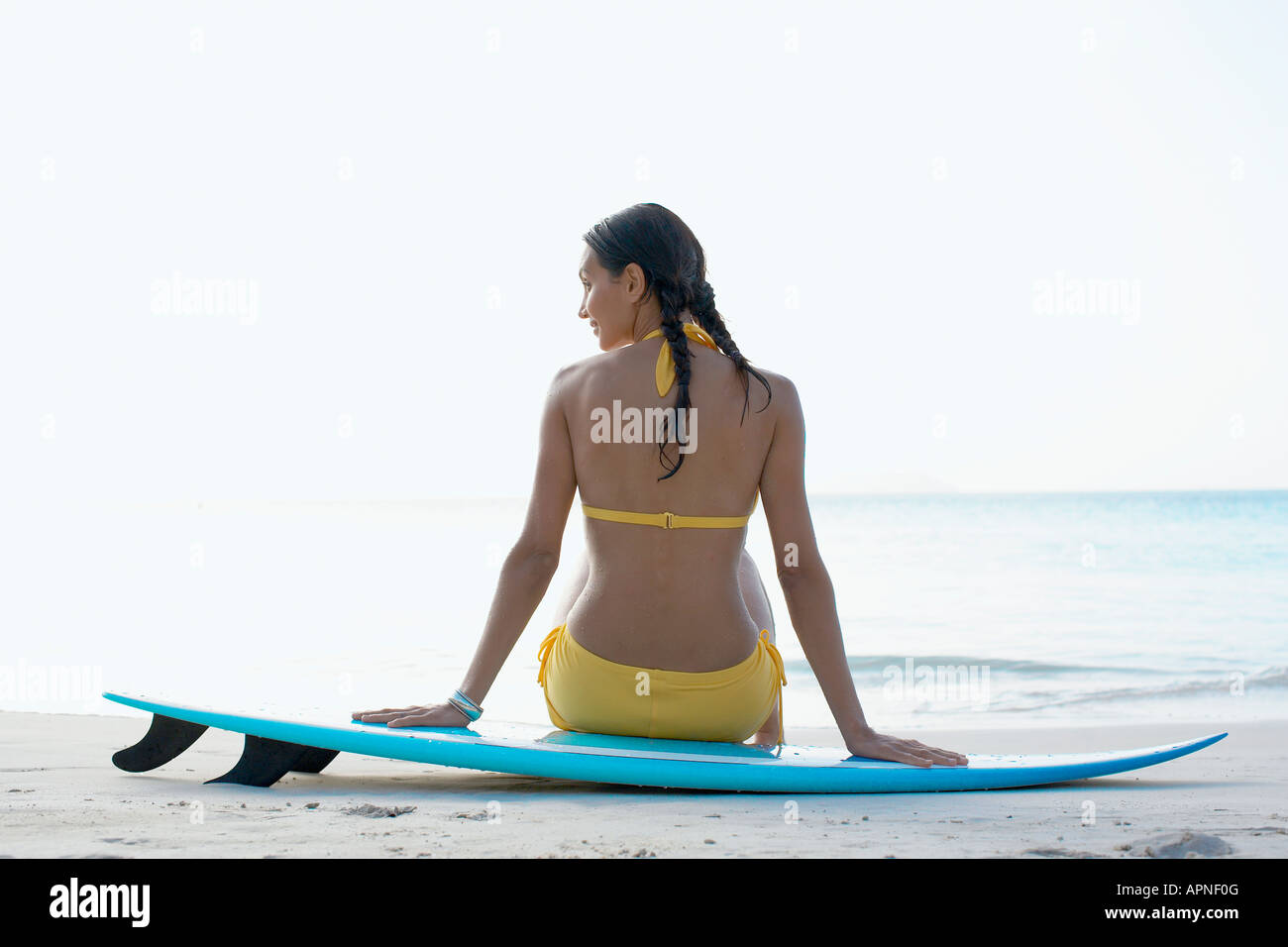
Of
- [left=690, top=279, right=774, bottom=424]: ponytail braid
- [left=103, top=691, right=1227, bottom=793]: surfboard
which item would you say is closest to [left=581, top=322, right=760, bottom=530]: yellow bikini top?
[left=690, top=279, right=774, bottom=424]: ponytail braid

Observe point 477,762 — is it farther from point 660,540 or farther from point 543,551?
point 660,540

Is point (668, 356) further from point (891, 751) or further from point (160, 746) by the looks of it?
point (160, 746)

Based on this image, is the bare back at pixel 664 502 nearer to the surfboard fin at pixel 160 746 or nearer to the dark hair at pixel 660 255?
the dark hair at pixel 660 255

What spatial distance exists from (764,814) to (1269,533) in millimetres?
25100

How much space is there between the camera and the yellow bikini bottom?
257 centimetres

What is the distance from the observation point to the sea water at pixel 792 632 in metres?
6.34

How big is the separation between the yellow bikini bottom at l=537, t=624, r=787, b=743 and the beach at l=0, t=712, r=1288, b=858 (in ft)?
0.54

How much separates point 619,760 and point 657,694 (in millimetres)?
184

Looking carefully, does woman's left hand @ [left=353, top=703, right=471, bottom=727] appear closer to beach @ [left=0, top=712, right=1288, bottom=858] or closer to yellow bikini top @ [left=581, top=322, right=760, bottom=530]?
beach @ [left=0, top=712, right=1288, bottom=858]

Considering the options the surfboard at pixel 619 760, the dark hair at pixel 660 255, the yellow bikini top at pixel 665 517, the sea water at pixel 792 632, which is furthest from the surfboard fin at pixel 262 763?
the dark hair at pixel 660 255

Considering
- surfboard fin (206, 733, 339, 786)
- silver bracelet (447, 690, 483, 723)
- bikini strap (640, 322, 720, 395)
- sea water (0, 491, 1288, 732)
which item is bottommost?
sea water (0, 491, 1288, 732)

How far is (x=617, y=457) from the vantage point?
8.09 ft

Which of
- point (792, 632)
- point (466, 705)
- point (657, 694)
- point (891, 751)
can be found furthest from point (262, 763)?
point (792, 632)

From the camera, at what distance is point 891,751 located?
259cm
